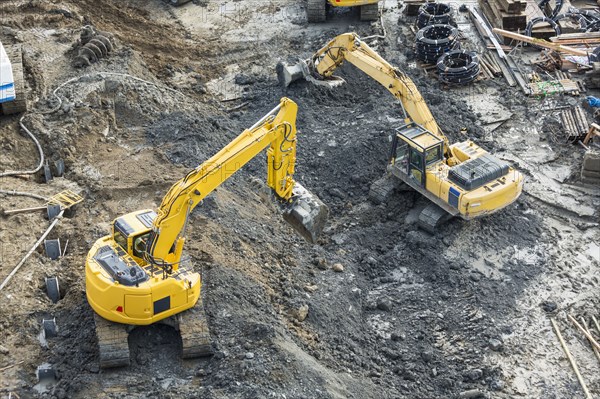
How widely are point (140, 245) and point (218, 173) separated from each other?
204cm

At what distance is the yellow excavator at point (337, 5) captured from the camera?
2855 cm

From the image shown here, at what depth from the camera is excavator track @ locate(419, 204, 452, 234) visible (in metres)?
19.6

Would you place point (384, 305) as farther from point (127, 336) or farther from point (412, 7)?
point (412, 7)

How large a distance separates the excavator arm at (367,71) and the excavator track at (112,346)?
8913 millimetres

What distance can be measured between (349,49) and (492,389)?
10.0 m

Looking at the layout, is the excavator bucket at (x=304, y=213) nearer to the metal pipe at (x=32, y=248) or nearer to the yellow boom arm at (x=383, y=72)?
the yellow boom arm at (x=383, y=72)

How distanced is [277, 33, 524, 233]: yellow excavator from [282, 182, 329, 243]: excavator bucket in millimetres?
2519

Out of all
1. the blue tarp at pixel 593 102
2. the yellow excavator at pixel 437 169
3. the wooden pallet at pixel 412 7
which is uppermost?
the yellow excavator at pixel 437 169

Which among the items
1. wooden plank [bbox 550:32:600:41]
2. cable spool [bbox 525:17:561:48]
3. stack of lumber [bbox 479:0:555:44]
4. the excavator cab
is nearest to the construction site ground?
the excavator cab

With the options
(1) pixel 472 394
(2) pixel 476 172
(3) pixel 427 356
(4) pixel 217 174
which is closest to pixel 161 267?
(4) pixel 217 174

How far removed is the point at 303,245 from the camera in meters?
19.4

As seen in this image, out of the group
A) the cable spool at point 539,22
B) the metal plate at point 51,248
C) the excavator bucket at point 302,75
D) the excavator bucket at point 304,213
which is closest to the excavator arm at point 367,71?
the excavator bucket at point 302,75

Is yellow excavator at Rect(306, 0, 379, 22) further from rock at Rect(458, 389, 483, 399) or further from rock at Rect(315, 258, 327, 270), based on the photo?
rock at Rect(458, 389, 483, 399)

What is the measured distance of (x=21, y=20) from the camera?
28078 mm
